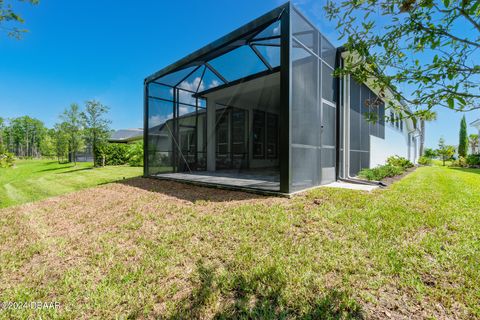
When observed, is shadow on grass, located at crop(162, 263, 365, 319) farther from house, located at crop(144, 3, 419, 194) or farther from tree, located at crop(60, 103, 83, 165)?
tree, located at crop(60, 103, 83, 165)

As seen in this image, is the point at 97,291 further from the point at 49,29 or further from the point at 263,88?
the point at 49,29

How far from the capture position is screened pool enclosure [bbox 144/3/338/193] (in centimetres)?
452

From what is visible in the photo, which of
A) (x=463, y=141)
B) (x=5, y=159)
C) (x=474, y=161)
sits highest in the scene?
(x=463, y=141)

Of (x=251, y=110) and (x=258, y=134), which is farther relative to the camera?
(x=258, y=134)

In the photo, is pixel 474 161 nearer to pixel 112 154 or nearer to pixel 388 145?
pixel 388 145

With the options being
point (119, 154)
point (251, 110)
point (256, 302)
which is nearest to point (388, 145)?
point (251, 110)

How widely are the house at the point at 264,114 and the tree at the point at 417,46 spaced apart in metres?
0.18

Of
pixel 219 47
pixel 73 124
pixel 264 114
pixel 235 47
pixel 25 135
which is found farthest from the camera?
pixel 25 135

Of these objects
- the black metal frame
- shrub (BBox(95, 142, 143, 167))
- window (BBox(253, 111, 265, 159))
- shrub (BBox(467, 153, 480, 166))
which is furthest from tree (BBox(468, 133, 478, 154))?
shrub (BBox(95, 142, 143, 167))

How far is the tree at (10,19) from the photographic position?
3.08m

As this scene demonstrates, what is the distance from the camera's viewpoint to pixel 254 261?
90.0 inches

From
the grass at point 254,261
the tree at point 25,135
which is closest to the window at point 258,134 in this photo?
the grass at point 254,261

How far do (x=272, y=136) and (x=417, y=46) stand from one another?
10.5 metres

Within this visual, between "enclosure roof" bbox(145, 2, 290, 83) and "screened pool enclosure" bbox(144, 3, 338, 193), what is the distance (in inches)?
0.9
